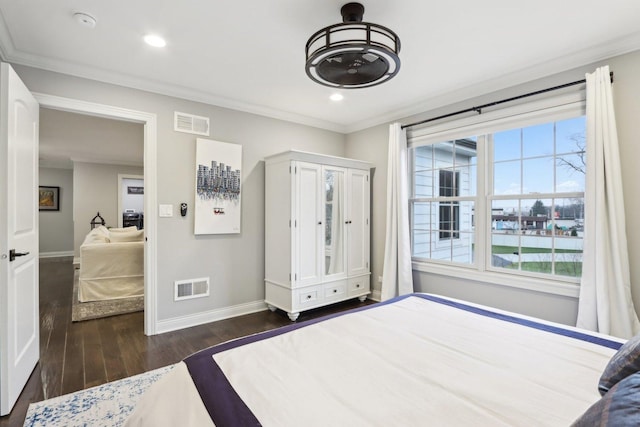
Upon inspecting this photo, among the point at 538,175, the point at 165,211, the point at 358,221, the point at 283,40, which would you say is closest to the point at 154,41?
the point at 283,40

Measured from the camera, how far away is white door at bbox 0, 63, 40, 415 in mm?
1932

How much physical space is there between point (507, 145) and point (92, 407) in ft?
13.2

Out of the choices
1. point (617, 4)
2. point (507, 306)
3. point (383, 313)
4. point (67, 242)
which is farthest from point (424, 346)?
point (67, 242)

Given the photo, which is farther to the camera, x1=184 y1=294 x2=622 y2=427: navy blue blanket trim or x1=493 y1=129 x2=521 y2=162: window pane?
x1=493 y1=129 x2=521 y2=162: window pane

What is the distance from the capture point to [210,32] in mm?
2299

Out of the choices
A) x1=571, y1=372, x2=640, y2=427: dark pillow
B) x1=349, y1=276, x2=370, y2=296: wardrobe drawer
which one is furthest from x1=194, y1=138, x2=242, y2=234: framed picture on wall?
x1=571, y1=372, x2=640, y2=427: dark pillow

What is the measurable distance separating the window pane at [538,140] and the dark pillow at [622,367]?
2.52 m

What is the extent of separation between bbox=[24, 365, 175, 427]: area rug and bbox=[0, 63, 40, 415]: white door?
22cm

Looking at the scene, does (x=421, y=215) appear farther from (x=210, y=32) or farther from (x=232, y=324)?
(x=210, y=32)

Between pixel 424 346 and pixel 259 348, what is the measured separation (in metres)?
0.76

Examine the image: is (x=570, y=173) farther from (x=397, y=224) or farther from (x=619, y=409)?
(x=619, y=409)

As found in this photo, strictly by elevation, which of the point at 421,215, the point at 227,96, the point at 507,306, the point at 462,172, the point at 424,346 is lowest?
the point at 507,306

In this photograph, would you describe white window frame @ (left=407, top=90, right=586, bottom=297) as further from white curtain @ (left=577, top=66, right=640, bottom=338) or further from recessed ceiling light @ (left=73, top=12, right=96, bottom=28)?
recessed ceiling light @ (left=73, top=12, right=96, bottom=28)

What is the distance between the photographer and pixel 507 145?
3.22m
